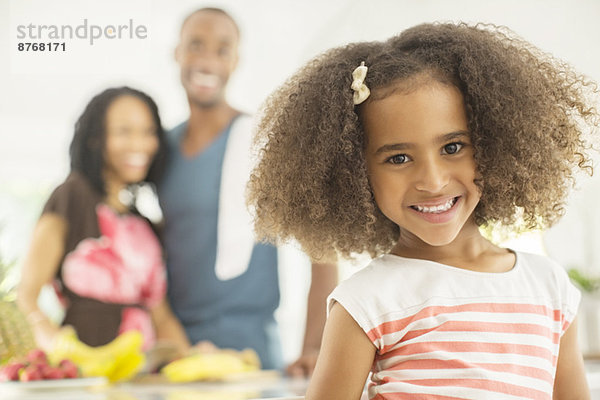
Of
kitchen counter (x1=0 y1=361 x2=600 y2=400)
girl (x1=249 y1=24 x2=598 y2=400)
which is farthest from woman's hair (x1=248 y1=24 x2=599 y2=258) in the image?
kitchen counter (x1=0 y1=361 x2=600 y2=400)

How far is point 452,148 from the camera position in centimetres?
79

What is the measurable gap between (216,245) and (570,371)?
134 centimetres

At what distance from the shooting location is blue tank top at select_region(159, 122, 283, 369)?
2.04 m

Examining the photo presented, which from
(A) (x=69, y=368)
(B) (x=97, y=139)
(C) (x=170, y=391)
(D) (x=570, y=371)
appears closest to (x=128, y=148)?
(B) (x=97, y=139)

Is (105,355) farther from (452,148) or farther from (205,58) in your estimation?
(452,148)

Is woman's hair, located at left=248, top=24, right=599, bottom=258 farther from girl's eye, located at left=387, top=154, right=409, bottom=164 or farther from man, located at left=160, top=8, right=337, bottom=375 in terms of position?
man, located at left=160, top=8, right=337, bottom=375

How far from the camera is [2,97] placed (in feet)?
7.05

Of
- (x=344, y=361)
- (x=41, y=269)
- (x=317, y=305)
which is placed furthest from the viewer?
(x=41, y=269)

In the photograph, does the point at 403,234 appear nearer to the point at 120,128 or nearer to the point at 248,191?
the point at 248,191

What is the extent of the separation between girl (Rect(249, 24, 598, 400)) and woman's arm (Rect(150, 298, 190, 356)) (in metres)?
1.22

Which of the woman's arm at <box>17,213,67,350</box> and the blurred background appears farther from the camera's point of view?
the blurred background

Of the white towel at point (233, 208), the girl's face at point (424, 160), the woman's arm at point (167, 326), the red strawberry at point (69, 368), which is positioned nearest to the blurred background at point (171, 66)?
the white towel at point (233, 208)

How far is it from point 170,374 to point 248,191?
0.93m

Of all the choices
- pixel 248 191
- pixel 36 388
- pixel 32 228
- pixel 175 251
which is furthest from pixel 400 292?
pixel 32 228
